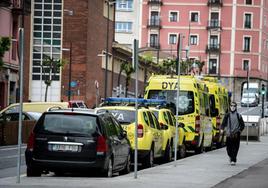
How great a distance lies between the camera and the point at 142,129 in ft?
71.7

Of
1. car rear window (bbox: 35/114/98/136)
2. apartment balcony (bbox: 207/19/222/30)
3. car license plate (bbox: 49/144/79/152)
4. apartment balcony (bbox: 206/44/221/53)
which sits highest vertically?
apartment balcony (bbox: 207/19/222/30)

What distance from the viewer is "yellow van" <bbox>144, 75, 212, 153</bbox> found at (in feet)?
96.1

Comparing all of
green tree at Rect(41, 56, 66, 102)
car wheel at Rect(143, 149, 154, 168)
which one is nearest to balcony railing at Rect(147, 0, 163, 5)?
green tree at Rect(41, 56, 66, 102)

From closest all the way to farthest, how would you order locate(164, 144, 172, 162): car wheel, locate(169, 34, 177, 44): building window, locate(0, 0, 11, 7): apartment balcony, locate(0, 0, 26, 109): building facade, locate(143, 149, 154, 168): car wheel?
locate(143, 149, 154, 168): car wheel
locate(164, 144, 172, 162): car wheel
locate(0, 0, 11, 7): apartment balcony
locate(0, 0, 26, 109): building facade
locate(169, 34, 177, 44): building window

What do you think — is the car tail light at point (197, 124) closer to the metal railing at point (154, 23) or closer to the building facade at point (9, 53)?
the building facade at point (9, 53)

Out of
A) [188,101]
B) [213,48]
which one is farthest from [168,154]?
[213,48]

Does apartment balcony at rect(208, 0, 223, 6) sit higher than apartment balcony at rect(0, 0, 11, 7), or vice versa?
apartment balcony at rect(208, 0, 223, 6)

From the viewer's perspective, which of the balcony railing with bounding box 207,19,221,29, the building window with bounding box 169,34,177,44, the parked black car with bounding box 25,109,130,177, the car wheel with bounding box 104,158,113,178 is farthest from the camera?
the building window with bounding box 169,34,177,44

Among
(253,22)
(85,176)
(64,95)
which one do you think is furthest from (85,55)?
(85,176)

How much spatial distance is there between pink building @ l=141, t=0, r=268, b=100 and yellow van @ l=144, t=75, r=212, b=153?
9041 cm

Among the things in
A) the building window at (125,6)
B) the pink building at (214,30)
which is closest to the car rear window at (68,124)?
the pink building at (214,30)

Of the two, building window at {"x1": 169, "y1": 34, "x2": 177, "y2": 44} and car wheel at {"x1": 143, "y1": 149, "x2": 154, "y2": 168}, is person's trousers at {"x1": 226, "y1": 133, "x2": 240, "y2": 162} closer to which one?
car wheel at {"x1": 143, "y1": 149, "x2": 154, "y2": 168}

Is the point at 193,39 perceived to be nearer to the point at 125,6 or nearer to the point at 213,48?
the point at 213,48

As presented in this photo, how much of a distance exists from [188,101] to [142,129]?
25.6 feet
